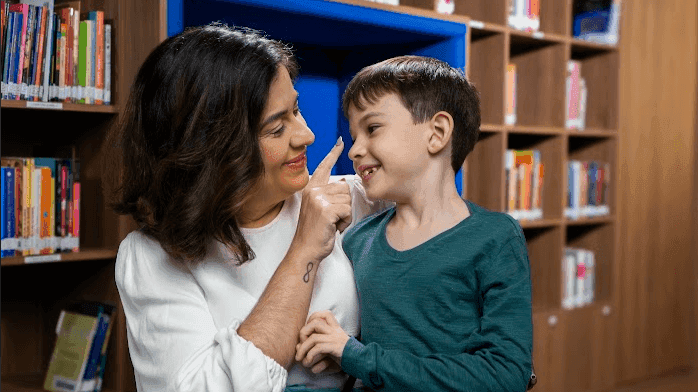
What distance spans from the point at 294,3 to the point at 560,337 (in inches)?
90.7

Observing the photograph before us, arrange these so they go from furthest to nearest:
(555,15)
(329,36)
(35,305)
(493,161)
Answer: (555,15), (493,161), (329,36), (35,305)

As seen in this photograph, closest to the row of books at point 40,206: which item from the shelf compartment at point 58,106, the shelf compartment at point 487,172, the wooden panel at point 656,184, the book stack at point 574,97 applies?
the shelf compartment at point 58,106

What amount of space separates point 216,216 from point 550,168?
108 inches

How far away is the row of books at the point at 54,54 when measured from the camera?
2225 mm

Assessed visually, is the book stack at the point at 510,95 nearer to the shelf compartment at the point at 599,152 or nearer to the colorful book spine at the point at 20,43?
the shelf compartment at the point at 599,152

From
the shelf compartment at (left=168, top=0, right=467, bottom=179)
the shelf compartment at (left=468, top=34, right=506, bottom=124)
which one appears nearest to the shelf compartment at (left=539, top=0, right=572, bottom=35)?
the shelf compartment at (left=468, top=34, right=506, bottom=124)

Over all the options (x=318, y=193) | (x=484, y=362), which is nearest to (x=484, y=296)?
(x=484, y=362)

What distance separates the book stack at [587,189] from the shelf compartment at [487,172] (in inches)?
22.1

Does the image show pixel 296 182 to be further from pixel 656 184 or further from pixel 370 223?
pixel 656 184

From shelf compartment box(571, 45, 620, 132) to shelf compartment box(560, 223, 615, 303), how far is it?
0.54 meters

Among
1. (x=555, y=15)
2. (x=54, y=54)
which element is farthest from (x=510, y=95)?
(x=54, y=54)

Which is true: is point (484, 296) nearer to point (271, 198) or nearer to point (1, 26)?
point (271, 198)

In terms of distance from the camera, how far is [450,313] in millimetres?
1417

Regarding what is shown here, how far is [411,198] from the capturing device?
153 cm
